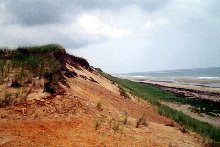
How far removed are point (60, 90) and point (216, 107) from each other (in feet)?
81.4

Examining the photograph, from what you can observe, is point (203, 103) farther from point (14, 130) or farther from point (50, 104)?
point (14, 130)

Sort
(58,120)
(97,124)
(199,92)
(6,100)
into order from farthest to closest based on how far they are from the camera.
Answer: (199,92) < (6,100) < (58,120) < (97,124)

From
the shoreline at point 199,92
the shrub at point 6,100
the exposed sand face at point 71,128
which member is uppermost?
the shrub at point 6,100

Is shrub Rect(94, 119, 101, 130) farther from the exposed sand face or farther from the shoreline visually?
the shoreline

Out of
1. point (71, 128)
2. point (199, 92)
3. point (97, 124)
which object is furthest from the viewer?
point (199, 92)

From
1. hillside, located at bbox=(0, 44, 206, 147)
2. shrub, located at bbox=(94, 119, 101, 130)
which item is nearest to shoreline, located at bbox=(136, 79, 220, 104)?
hillside, located at bbox=(0, 44, 206, 147)

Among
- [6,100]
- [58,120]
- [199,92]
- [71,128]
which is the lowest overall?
[199,92]

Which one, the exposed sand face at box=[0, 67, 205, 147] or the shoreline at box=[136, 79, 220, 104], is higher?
the exposed sand face at box=[0, 67, 205, 147]

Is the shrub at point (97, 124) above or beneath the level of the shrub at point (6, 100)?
beneath

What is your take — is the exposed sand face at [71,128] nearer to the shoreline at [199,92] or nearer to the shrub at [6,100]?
the shrub at [6,100]

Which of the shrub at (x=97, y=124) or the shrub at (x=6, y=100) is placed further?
the shrub at (x=6, y=100)

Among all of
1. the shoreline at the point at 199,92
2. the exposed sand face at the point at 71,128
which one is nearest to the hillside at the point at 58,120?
the exposed sand face at the point at 71,128

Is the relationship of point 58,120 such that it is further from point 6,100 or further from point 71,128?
point 6,100

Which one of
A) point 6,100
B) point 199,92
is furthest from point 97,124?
point 199,92
